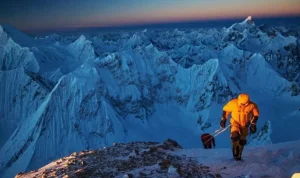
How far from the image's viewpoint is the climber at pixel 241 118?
979 cm

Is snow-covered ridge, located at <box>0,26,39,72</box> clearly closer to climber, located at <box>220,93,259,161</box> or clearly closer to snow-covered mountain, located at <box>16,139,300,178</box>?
snow-covered mountain, located at <box>16,139,300,178</box>

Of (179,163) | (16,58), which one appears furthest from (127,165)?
(16,58)

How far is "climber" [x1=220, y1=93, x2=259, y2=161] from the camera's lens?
9791mm

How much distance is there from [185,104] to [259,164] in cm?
15538

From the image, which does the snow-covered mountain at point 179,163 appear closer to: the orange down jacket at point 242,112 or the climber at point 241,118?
the climber at point 241,118

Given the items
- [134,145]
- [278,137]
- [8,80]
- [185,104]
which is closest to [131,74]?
[185,104]

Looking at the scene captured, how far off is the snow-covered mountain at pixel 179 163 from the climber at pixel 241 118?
616 mm

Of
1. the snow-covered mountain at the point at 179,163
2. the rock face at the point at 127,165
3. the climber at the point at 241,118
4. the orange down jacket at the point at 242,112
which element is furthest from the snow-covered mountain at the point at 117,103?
the orange down jacket at the point at 242,112

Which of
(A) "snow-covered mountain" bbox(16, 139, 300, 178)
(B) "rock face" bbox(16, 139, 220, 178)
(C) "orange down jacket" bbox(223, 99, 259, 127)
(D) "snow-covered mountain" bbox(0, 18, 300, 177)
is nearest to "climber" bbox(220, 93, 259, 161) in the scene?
(C) "orange down jacket" bbox(223, 99, 259, 127)

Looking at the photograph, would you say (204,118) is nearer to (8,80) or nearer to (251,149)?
(8,80)

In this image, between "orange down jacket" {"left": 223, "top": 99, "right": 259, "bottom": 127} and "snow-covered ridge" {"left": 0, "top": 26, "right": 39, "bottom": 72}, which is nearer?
"orange down jacket" {"left": 223, "top": 99, "right": 259, "bottom": 127}

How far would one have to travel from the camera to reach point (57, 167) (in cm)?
1116

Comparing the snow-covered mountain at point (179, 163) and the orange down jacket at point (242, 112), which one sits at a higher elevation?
the orange down jacket at point (242, 112)

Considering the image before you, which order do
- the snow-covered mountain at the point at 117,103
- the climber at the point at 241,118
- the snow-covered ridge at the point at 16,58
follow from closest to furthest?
the climber at the point at 241,118, the snow-covered mountain at the point at 117,103, the snow-covered ridge at the point at 16,58
